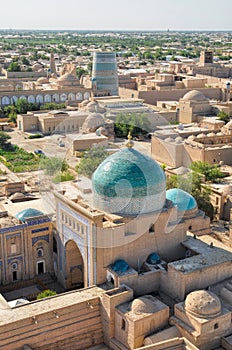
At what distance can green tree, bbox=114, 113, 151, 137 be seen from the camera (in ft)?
98.6

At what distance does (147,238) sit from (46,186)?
5.90 metres

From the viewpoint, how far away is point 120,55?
9062cm

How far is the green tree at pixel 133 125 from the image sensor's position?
3006cm

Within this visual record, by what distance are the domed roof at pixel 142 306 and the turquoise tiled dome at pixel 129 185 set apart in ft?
7.19

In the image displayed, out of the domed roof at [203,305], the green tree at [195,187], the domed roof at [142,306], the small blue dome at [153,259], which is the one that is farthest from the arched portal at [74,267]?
the green tree at [195,187]

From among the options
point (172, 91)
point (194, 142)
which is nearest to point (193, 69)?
point (172, 91)

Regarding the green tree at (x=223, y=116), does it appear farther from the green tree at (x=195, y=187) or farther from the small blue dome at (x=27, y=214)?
the small blue dome at (x=27, y=214)

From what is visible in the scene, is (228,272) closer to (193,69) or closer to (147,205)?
(147,205)

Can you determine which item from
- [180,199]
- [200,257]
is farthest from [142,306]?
[180,199]

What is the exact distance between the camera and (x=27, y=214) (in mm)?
14055

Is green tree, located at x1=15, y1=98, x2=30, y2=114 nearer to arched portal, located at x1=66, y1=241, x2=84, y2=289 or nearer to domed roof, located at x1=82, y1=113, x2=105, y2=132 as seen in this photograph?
domed roof, located at x1=82, y1=113, x2=105, y2=132

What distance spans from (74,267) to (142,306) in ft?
10.9

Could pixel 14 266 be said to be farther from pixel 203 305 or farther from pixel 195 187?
pixel 195 187

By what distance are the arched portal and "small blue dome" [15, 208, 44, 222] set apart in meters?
1.59
